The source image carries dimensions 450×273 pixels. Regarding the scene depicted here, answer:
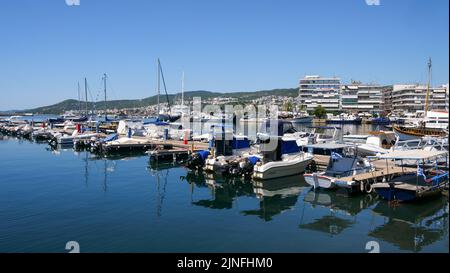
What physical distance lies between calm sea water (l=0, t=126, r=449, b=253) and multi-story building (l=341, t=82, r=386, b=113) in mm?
137100

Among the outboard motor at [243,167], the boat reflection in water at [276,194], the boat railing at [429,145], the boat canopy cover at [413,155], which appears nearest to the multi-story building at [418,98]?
the boat railing at [429,145]

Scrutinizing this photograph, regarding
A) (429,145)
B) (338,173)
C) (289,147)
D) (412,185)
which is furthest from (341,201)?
(429,145)

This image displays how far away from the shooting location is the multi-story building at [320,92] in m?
162

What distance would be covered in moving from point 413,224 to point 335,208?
414cm

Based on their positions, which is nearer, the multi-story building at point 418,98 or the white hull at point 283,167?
the white hull at point 283,167

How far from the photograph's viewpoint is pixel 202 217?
18.9 meters

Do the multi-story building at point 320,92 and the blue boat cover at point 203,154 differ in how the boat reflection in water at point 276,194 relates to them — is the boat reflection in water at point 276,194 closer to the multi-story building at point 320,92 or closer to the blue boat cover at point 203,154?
the blue boat cover at point 203,154

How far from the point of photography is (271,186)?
26.5 meters

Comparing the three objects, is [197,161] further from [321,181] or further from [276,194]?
[321,181]

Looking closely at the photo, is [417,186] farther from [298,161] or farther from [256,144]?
[256,144]

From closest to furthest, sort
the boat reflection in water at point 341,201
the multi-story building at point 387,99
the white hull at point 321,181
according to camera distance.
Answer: the boat reflection in water at point 341,201, the white hull at point 321,181, the multi-story building at point 387,99

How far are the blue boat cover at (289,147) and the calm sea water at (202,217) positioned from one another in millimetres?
2604

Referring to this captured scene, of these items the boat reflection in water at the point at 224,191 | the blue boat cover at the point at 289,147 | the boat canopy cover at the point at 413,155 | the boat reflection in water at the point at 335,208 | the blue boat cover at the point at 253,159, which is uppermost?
the boat canopy cover at the point at 413,155

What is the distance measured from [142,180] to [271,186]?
10.1 meters
